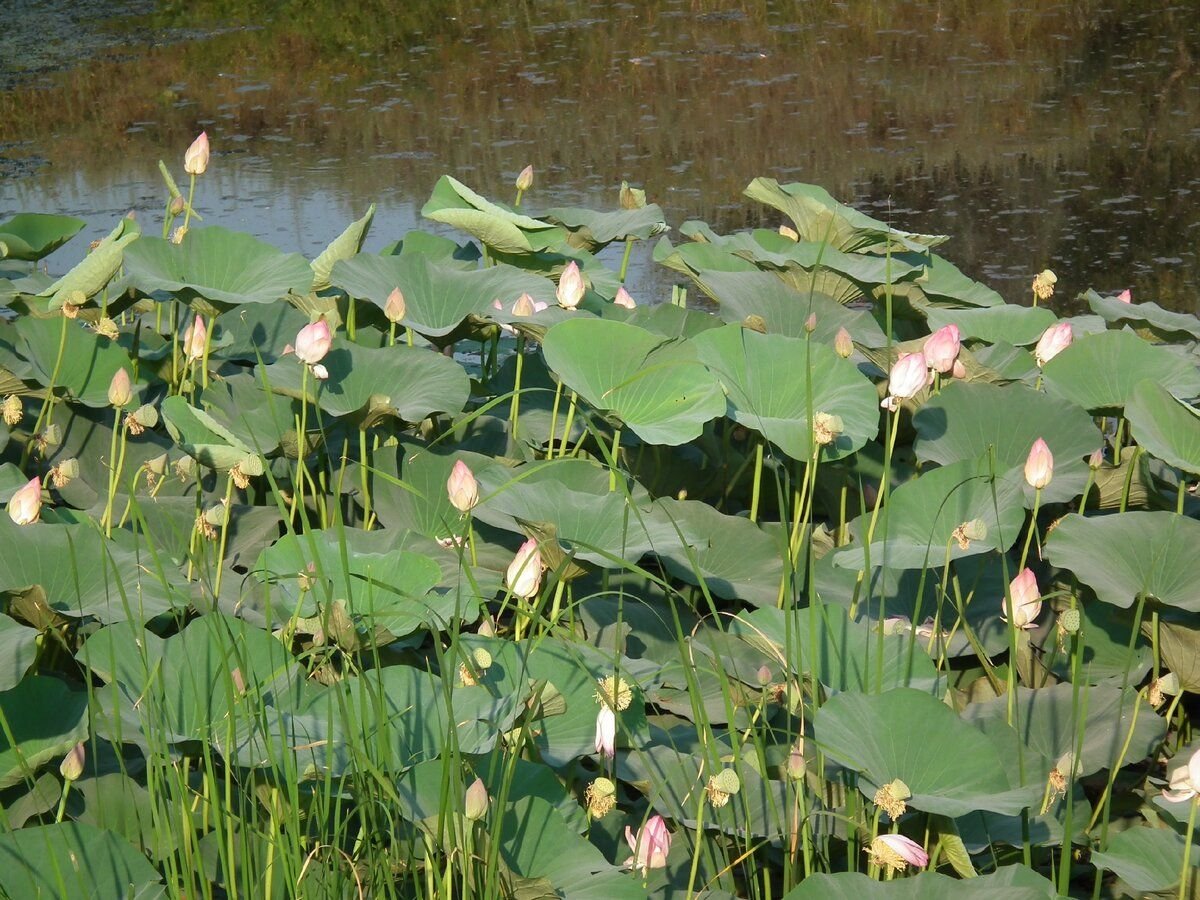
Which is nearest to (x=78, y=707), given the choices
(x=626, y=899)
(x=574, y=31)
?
(x=626, y=899)

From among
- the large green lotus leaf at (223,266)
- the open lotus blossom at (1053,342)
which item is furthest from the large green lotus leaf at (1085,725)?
the large green lotus leaf at (223,266)

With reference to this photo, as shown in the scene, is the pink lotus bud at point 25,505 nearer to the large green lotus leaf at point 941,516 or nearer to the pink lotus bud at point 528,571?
the pink lotus bud at point 528,571

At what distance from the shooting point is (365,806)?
113 centimetres

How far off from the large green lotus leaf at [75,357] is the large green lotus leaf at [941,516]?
102 centimetres

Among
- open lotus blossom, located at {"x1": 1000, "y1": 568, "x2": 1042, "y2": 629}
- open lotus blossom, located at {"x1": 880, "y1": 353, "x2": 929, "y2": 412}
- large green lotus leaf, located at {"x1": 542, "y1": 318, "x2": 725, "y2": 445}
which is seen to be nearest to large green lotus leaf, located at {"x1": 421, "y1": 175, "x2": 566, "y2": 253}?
large green lotus leaf, located at {"x1": 542, "y1": 318, "x2": 725, "y2": 445}

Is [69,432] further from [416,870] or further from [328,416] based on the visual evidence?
[416,870]

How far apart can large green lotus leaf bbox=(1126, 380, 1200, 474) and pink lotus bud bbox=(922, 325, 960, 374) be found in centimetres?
22

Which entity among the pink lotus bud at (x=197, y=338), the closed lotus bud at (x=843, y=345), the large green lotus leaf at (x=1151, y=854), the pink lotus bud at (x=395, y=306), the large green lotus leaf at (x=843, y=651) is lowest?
the large green lotus leaf at (x=1151, y=854)

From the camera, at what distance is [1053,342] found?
Answer: 183cm

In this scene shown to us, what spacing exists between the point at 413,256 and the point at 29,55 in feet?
19.9

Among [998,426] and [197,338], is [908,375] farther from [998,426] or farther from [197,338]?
[197,338]

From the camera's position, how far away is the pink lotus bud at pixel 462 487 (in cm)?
123

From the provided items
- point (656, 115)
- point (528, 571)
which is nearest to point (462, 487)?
point (528, 571)

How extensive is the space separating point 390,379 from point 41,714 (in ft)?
2.08
